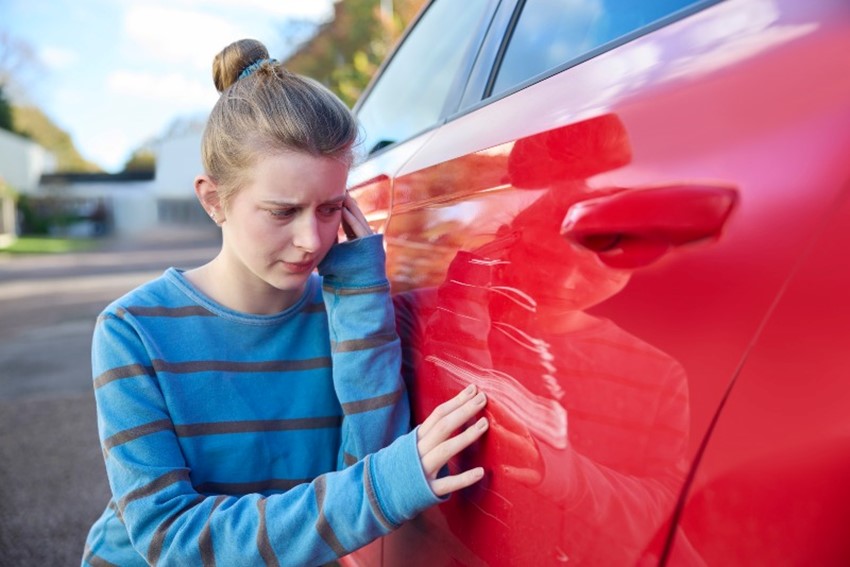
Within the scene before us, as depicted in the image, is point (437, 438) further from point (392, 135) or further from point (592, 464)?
point (392, 135)

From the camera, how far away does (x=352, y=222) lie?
1.37 meters

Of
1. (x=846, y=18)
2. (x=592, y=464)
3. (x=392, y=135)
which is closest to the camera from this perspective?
(x=846, y=18)

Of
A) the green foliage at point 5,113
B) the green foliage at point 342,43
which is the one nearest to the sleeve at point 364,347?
the green foliage at point 342,43

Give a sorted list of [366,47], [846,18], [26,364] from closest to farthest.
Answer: [846,18]
[26,364]
[366,47]

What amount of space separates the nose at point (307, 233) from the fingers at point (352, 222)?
162 mm

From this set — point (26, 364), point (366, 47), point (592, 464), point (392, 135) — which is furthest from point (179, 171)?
point (592, 464)

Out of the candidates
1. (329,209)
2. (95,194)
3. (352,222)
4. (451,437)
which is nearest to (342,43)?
(352,222)

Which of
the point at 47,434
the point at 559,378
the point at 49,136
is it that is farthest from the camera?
the point at 49,136

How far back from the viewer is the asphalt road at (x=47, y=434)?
2.64 metres

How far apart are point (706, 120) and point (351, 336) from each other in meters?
0.75

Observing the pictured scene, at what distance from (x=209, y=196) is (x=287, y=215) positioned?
208 millimetres

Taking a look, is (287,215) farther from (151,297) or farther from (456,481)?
(456,481)

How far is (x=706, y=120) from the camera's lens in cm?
70

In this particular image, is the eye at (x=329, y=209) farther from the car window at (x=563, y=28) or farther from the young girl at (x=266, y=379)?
the car window at (x=563, y=28)
